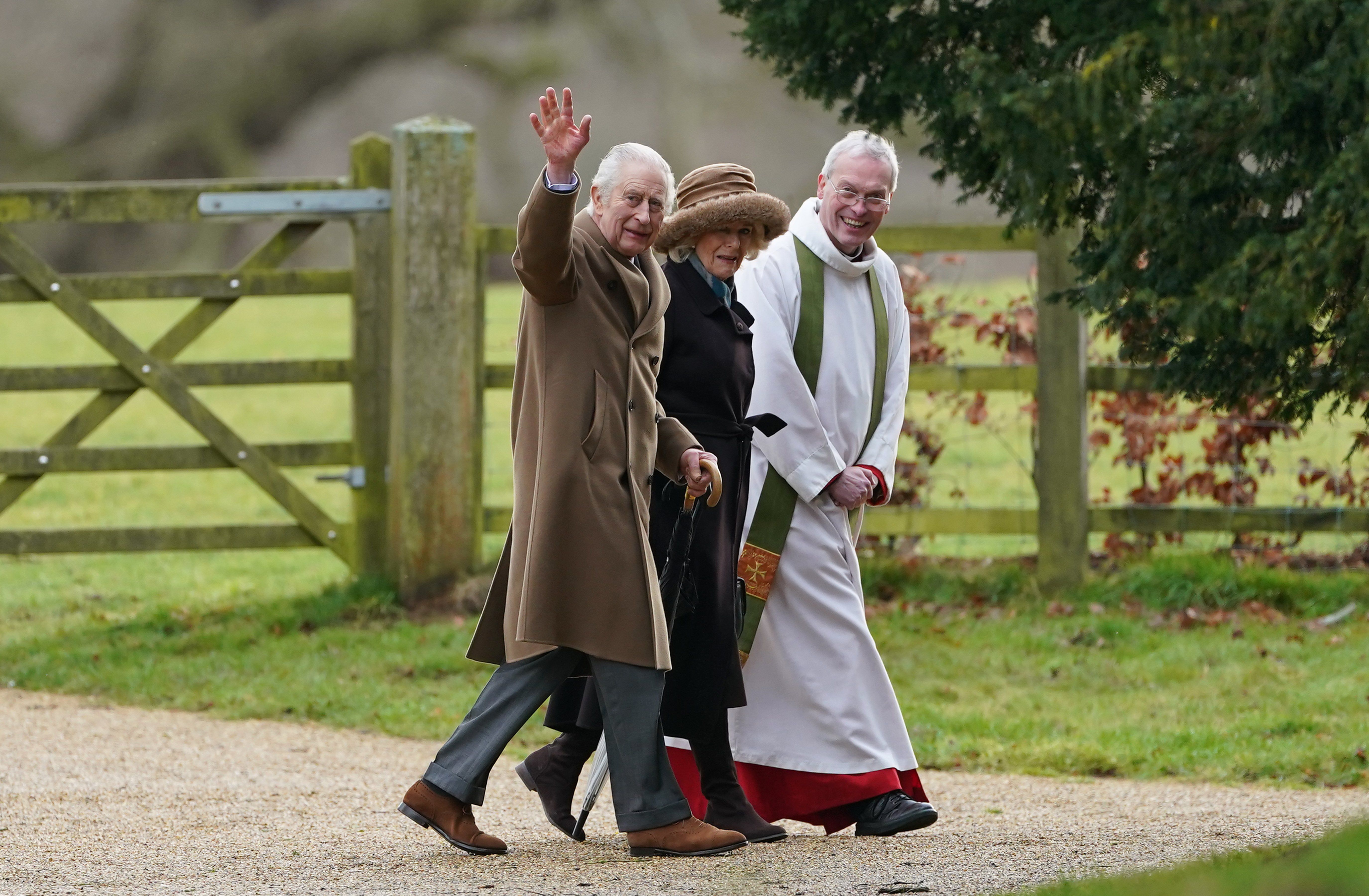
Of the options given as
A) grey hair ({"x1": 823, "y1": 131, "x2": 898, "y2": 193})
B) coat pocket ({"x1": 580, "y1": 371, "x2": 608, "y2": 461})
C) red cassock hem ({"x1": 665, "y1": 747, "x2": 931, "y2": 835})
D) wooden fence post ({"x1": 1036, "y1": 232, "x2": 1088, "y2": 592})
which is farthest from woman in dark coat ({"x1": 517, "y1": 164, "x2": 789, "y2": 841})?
wooden fence post ({"x1": 1036, "y1": 232, "x2": 1088, "y2": 592})

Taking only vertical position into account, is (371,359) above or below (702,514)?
above

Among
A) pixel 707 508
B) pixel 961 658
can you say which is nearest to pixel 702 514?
pixel 707 508

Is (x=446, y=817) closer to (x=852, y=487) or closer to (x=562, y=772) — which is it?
(x=562, y=772)

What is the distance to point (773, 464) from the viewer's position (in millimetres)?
4062

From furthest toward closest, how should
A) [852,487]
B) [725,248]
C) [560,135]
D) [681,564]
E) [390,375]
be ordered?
[390,375]
[852,487]
[725,248]
[681,564]
[560,135]

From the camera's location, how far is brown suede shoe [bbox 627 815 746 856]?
3461 millimetres

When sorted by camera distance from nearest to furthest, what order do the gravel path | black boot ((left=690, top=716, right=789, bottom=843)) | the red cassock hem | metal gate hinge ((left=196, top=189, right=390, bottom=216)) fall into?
1. the gravel path
2. black boot ((left=690, top=716, right=789, bottom=843))
3. the red cassock hem
4. metal gate hinge ((left=196, top=189, right=390, bottom=216))

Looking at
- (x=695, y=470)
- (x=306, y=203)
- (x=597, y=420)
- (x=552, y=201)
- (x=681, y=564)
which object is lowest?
(x=681, y=564)

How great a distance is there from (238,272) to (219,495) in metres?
5.48

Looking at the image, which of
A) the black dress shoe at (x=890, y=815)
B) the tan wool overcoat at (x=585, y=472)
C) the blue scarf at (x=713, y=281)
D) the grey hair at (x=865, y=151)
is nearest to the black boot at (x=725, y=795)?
the black dress shoe at (x=890, y=815)

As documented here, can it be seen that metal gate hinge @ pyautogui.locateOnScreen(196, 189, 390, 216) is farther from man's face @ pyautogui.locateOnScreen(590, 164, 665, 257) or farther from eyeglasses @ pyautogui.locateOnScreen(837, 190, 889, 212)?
man's face @ pyautogui.locateOnScreen(590, 164, 665, 257)

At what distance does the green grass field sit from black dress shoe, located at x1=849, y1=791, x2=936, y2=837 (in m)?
1.32

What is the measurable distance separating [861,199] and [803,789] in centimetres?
141

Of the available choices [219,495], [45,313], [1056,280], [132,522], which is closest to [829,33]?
[1056,280]
